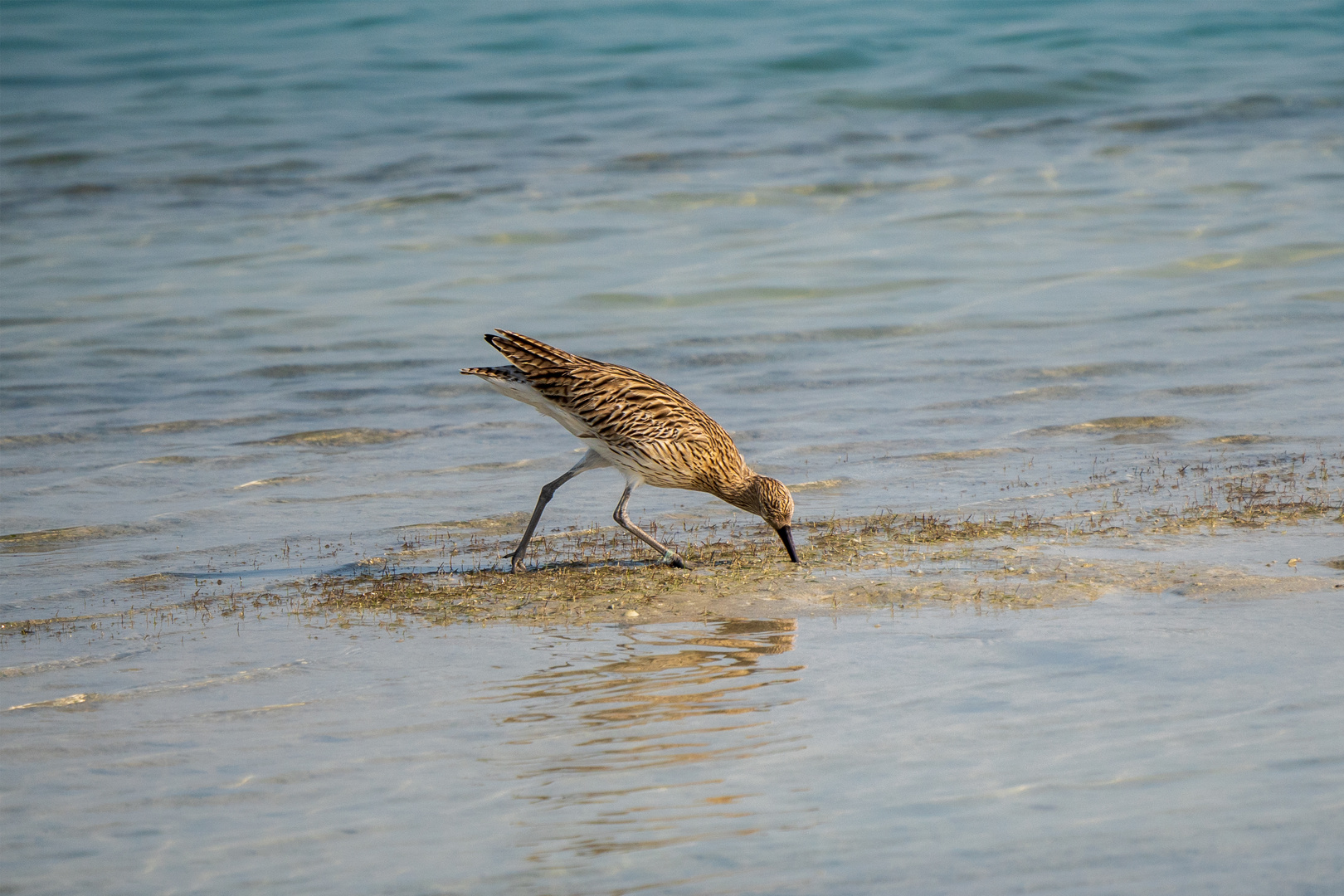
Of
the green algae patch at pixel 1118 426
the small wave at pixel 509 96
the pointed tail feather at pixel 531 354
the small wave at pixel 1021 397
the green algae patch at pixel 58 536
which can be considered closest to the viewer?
the pointed tail feather at pixel 531 354

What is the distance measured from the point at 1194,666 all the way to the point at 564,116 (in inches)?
875

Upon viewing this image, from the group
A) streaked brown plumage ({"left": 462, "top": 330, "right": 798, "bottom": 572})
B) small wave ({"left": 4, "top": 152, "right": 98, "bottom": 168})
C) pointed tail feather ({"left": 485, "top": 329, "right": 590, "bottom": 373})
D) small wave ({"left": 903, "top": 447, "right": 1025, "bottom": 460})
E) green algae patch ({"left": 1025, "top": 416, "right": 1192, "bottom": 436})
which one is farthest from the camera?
small wave ({"left": 4, "top": 152, "right": 98, "bottom": 168})

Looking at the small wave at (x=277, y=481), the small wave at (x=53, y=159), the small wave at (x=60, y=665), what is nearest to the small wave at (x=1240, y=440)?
the small wave at (x=277, y=481)

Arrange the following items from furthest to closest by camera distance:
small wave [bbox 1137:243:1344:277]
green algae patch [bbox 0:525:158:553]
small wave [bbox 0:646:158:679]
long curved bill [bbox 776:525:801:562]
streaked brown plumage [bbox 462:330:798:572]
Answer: small wave [bbox 1137:243:1344:277] → green algae patch [bbox 0:525:158:553] → streaked brown plumage [bbox 462:330:798:572] → long curved bill [bbox 776:525:801:562] → small wave [bbox 0:646:158:679]

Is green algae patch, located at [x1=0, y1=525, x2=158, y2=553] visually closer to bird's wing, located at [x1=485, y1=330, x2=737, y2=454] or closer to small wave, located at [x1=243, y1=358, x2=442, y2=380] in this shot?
bird's wing, located at [x1=485, y1=330, x2=737, y2=454]

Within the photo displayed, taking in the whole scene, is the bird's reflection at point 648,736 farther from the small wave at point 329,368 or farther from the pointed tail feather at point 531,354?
the small wave at point 329,368

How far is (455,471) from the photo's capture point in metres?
10.1

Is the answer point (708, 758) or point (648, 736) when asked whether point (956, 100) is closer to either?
point (648, 736)

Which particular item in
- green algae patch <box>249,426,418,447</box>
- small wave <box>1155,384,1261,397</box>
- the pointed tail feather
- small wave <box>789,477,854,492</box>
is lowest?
small wave <box>789,477,854,492</box>

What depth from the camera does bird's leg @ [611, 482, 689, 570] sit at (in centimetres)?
760

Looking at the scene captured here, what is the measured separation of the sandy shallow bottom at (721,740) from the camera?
13.7ft

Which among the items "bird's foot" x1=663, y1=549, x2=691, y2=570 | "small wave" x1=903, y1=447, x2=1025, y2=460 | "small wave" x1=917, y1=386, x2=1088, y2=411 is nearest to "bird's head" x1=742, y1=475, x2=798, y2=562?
"bird's foot" x1=663, y1=549, x2=691, y2=570

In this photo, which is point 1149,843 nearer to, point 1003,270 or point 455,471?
point 455,471

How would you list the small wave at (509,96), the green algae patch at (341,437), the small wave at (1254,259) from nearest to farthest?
the green algae patch at (341,437) → the small wave at (1254,259) → the small wave at (509,96)
